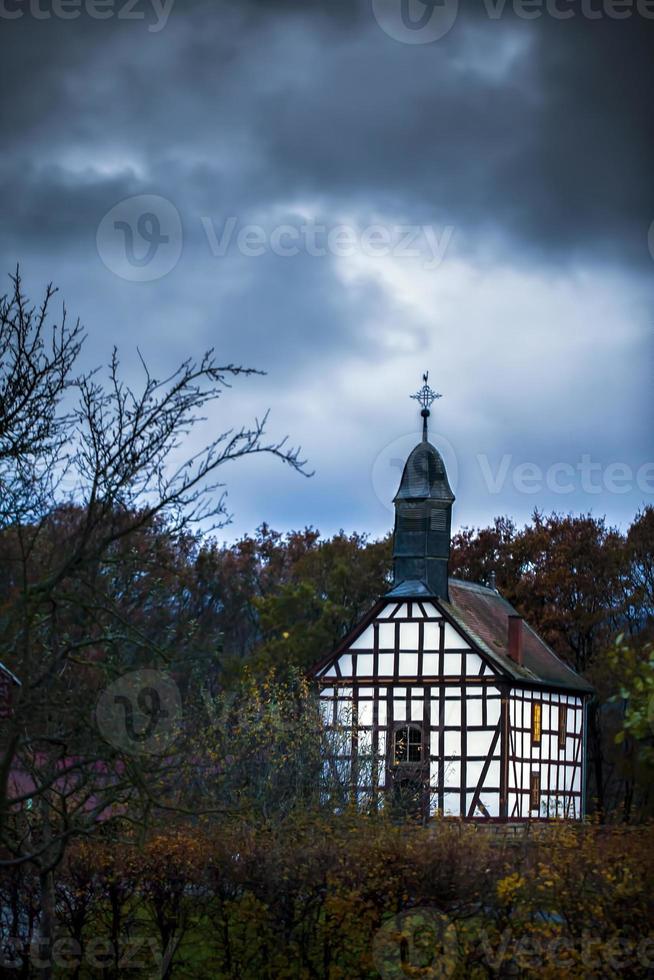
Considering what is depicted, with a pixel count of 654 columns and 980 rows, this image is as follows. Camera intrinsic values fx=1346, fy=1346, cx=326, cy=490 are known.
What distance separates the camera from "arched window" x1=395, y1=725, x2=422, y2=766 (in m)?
35.2

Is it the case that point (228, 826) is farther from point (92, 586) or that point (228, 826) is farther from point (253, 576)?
point (253, 576)

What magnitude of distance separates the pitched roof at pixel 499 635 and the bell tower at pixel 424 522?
1032 millimetres

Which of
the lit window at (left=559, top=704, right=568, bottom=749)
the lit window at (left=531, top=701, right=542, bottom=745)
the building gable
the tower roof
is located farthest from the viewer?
the lit window at (left=559, top=704, right=568, bottom=749)

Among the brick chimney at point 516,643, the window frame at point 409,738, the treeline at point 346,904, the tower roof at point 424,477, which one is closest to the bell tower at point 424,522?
the tower roof at point 424,477

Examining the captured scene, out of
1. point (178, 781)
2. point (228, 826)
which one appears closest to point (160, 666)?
point (228, 826)

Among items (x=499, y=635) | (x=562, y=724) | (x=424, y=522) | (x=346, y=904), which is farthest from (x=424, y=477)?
(x=346, y=904)

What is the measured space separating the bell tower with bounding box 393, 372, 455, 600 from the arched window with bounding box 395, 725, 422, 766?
12.3 feet

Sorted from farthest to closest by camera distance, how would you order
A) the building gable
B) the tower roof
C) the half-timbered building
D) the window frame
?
1. the tower roof
2. the building gable
3. the window frame
4. the half-timbered building

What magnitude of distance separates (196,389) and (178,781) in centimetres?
845

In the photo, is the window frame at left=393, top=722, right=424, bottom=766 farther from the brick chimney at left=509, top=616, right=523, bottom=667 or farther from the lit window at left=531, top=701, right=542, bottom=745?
the brick chimney at left=509, top=616, right=523, bottom=667

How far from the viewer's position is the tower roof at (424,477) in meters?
37.7

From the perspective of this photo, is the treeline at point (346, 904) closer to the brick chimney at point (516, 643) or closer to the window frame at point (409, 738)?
the window frame at point (409, 738)

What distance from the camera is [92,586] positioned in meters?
8.14

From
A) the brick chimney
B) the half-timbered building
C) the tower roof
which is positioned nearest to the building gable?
the half-timbered building
